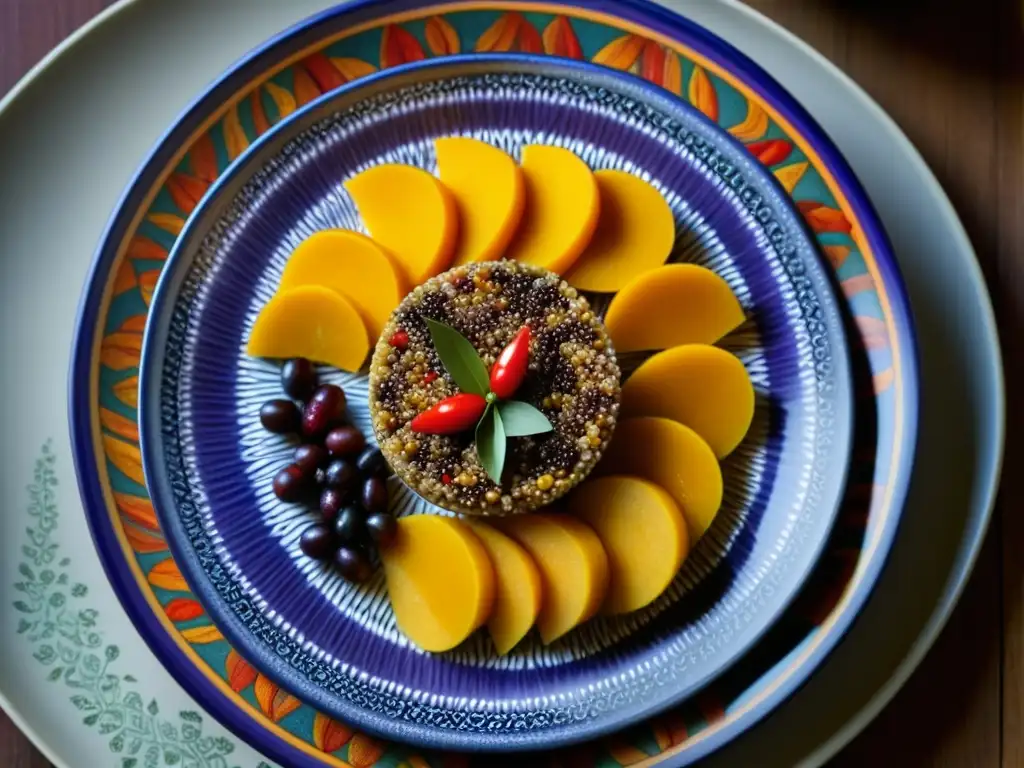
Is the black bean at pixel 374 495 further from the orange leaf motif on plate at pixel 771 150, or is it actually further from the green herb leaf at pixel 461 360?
the orange leaf motif on plate at pixel 771 150

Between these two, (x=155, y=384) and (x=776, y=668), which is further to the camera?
(x=155, y=384)

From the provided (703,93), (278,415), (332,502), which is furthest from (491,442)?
(703,93)

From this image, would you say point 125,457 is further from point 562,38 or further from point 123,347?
point 562,38

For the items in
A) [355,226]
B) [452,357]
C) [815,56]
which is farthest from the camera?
[355,226]

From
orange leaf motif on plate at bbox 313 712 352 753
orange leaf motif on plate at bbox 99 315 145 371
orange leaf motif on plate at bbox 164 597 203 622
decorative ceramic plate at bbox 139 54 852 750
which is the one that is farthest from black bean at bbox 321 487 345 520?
orange leaf motif on plate at bbox 99 315 145 371

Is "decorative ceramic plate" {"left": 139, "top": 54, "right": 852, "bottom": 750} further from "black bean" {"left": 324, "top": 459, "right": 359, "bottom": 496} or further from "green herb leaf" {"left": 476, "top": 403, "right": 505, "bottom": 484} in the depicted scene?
"green herb leaf" {"left": 476, "top": 403, "right": 505, "bottom": 484}

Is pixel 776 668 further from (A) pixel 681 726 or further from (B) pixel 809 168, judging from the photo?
(B) pixel 809 168

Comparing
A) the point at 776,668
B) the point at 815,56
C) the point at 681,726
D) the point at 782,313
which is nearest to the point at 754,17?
the point at 815,56
